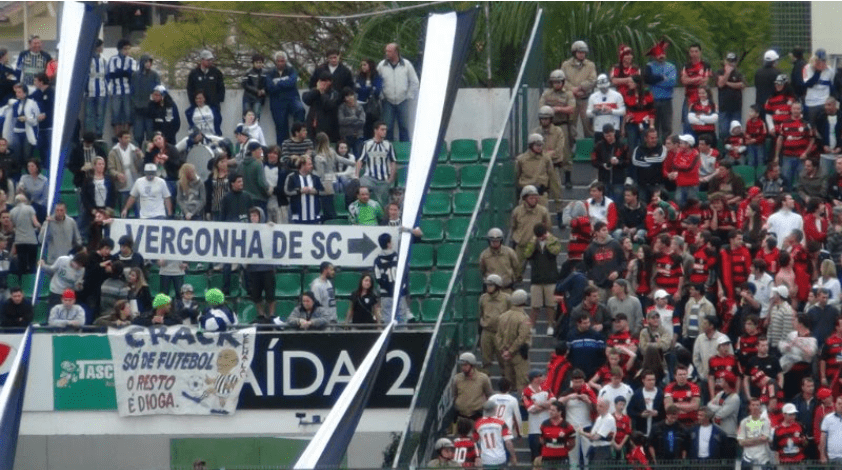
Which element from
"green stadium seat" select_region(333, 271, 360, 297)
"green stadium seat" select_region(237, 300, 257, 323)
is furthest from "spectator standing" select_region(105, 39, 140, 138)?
"green stadium seat" select_region(333, 271, 360, 297)

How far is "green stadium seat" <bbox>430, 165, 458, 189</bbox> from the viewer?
24.0 m

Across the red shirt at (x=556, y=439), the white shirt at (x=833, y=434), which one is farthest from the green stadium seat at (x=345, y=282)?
the white shirt at (x=833, y=434)

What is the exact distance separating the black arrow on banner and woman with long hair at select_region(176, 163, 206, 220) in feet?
9.30

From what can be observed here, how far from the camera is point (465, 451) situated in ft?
59.3

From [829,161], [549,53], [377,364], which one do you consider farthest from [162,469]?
[549,53]

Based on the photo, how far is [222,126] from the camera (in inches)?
1025

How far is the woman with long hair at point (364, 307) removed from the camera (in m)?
21.0

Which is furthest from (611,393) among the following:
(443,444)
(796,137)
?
(796,137)

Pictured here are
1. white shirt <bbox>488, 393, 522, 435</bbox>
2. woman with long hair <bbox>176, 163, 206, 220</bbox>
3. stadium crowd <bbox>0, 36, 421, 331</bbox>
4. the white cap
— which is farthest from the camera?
woman with long hair <bbox>176, 163, 206, 220</bbox>

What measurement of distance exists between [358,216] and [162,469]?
367 centimetres

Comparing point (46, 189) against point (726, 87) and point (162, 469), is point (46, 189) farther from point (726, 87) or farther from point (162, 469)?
point (726, 87)

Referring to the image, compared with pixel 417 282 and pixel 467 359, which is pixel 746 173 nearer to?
pixel 417 282

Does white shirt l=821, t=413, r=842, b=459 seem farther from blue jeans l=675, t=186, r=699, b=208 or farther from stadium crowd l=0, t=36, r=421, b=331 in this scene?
blue jeans l=675, t=186, r=699, b=208

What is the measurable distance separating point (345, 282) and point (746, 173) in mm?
4989
